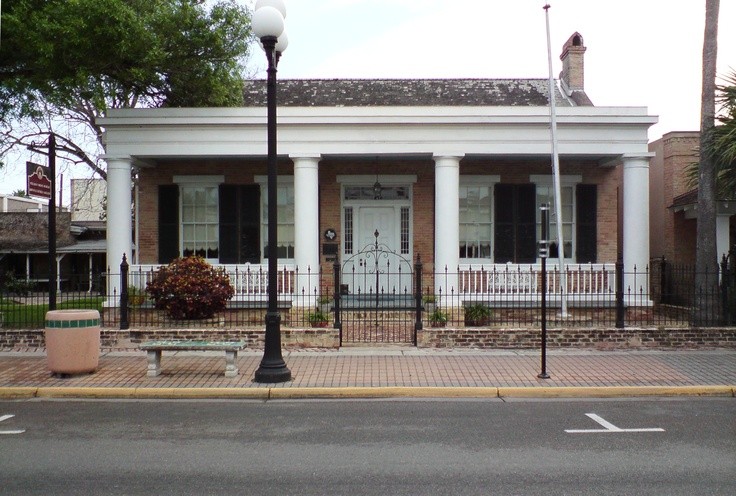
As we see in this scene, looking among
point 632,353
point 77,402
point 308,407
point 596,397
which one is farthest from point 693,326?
point 77,402

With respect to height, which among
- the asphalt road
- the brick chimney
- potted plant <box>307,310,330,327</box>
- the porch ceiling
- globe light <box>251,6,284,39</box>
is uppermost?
the brick chimney

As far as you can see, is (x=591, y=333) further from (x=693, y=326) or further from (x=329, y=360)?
(x=329, y=360)

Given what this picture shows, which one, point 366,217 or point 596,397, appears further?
point 366,217

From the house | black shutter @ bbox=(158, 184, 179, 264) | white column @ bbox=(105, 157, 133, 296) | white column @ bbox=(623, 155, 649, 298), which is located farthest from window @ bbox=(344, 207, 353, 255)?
white column @ bbox=(623, 155, 649, 298)

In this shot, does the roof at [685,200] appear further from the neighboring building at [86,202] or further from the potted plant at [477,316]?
the neighboring building at [86,202]

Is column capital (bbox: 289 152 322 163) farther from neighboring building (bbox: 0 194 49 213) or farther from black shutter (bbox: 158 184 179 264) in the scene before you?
neighboring building (bbox: 0 194 49 213)

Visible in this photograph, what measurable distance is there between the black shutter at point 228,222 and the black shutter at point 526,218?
698cm

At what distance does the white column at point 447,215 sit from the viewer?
1489cm

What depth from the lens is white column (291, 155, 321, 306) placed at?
48.8 ft

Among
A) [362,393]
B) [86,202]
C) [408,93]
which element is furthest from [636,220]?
[86,202]

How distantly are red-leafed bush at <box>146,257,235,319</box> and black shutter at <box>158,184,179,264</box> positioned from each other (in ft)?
9.75

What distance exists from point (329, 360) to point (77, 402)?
163 inches

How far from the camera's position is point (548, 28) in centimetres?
1440

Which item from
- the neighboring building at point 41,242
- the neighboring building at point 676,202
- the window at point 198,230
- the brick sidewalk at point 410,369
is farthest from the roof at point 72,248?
the neighboring building at point 676,202
